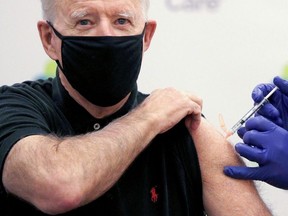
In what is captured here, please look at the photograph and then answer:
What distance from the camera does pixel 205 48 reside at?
Result: 211 cm

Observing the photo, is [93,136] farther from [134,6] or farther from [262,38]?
[262,38]

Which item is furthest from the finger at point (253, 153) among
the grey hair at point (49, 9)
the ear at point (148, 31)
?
the grey hair at point (49, 9)

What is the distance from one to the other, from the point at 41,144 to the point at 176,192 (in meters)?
0.47

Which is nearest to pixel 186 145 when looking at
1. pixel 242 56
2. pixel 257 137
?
pixel 257 137

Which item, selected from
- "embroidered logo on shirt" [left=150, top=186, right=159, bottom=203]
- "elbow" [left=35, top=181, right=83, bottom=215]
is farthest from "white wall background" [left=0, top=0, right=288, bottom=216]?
"elbow" [left=35, top=181, right=83, bottom=215]

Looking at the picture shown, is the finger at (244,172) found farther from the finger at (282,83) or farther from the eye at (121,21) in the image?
the eye at (121,21)

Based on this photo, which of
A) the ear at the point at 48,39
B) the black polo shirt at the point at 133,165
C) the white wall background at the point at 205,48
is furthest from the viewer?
the white wall background at the point at 205,48

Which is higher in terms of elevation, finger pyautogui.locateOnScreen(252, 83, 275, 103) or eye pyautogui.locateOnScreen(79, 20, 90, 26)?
eye pyautogui.locateOnScreen(79, 20, 90, 26)

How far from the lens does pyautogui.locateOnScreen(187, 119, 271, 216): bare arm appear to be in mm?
1497

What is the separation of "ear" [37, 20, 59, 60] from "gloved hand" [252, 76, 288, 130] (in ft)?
2.00

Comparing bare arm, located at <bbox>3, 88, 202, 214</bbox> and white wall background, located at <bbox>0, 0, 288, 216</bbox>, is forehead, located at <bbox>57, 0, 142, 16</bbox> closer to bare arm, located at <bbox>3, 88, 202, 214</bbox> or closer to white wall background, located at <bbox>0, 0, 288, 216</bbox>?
bare arm, located at <bbox>3, 88, 202, 214</bbox>

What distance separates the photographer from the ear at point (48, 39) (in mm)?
1531

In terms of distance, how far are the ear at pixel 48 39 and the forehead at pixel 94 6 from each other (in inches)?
3.4

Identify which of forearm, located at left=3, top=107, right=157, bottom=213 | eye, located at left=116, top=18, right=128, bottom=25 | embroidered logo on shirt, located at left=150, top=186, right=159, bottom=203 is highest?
eye, located at left=116, top=18, right=128, bottom=25
